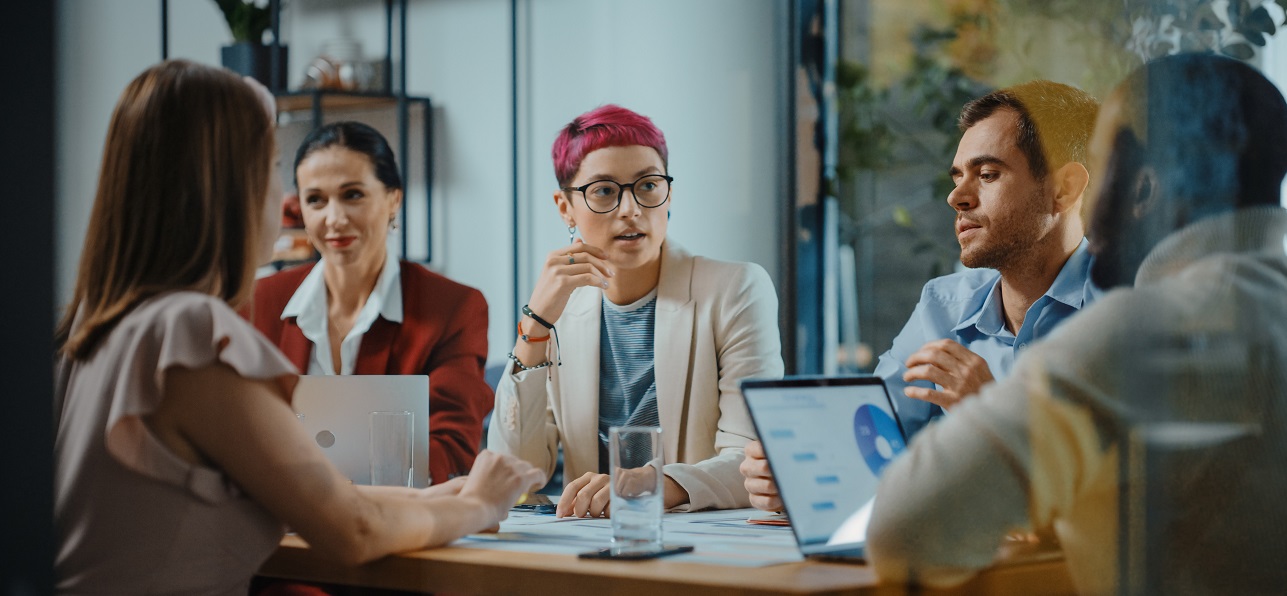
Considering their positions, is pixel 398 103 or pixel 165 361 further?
pixel 398 103

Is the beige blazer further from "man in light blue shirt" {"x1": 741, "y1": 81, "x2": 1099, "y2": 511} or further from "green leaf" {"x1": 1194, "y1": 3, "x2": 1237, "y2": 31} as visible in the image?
"green leaf" {"x1": 1194, "y1": 3, "x2": 1237, "y2": 31}

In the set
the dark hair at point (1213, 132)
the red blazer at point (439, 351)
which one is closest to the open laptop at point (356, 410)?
the red blazer at point (439, 351)

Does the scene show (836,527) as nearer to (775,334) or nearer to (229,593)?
(229,593)

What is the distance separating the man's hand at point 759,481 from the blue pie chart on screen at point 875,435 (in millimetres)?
253

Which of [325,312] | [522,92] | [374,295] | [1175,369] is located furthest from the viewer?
[522,92]

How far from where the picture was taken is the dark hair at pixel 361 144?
233cm

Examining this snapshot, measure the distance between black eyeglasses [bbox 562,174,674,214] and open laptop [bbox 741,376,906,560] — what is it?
3.42 ft

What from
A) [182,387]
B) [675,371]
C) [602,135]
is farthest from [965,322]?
[182,387]

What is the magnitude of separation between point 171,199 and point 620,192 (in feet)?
4.09

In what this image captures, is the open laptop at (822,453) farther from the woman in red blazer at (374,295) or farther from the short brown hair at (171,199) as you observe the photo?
the woman in red blazer at (374,295)

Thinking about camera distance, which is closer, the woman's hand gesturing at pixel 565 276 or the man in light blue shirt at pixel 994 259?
the man in light blue shirt at pixel 994 259

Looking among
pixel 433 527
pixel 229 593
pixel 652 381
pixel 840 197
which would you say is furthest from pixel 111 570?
pixel 840 197

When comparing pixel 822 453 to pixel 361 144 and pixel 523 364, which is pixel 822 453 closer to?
pixel 523 364

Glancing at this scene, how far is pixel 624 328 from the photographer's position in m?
2.48
